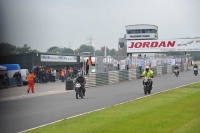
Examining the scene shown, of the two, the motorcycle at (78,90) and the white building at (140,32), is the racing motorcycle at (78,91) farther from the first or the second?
the white building at (140,32)

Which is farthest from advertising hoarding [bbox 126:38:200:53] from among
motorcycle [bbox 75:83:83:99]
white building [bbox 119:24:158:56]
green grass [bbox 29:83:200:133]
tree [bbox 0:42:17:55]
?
tree [bbox 0:42:17:55]

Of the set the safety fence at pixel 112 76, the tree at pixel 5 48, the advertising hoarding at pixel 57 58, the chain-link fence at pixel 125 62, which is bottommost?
the safety fence at pixel 112 76

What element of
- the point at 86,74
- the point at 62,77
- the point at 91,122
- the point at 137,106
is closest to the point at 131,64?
the point at 62,77

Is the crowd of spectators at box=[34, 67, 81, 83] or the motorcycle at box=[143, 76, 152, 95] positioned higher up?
the crowd of spectators at box=[34, 67, 81, 83]

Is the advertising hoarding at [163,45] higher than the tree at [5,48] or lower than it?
higher

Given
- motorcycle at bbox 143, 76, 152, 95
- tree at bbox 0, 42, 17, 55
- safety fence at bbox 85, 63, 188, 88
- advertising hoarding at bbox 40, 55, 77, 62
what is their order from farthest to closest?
1. advertising hoarding at bbox 40, 55, 77, 62
2. safety fence at bbox 85, 63, 188, 88
3. motorcycle at bbox 143, 76, 152, 95
4. tree at bbox 0, 42, 17, 55

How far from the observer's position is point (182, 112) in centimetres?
1559

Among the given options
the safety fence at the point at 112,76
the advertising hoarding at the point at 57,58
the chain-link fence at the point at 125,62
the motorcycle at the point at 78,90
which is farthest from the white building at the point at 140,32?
the motorcycle at the point at 78,90

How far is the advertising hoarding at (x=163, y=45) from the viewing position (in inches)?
3046

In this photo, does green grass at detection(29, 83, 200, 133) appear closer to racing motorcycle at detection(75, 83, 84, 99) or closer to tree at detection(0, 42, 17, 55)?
tree at detection(0, 42, 17, 55)

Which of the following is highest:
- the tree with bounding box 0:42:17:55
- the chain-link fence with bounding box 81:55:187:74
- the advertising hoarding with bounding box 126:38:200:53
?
the advertising hoarding with bounding box 126:38:200:53

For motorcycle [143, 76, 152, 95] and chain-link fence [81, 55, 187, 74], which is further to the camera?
chain-link fence [81, 55, 187, 74]

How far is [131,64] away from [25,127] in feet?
118

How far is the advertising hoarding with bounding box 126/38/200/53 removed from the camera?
77375mm
